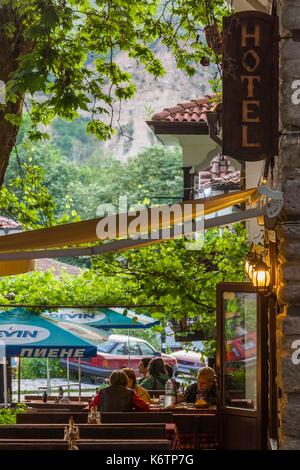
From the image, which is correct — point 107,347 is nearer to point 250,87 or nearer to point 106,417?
point 106,417

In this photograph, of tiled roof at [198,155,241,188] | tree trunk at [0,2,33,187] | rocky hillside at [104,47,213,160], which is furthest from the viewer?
rocky hillside at [104,47,213,160]

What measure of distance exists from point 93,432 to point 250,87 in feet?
11.0

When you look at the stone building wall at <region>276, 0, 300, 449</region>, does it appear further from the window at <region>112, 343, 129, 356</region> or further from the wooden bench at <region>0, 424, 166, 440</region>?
the window at <region>112, 343, 129, 356</region>

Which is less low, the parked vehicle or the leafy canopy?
the leafy canopy

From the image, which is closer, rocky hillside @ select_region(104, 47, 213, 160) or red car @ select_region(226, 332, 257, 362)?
red car @ select_region(226, 332, 257, 362)

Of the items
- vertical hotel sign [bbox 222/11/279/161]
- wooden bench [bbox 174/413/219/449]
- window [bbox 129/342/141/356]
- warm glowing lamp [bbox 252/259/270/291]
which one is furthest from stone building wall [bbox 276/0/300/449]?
window [bbox 129/342/141/356]

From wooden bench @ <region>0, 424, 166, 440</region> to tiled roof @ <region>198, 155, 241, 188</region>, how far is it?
1166 centimetres

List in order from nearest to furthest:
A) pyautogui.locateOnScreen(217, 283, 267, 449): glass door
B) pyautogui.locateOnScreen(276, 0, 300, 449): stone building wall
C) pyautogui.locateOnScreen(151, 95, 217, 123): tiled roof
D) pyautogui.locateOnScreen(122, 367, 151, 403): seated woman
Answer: pyautogui.locateOnScreen(276, 0, 300, 449): stone building wall
pyautogui.locateOnScreen(217, 283, 267, 449): glass door
pyautogui.locateOnScreen(122, 367, 151, 403): seated woman
pyautogui.locateOnScreen(151, 95, 217, 123): tiled roof

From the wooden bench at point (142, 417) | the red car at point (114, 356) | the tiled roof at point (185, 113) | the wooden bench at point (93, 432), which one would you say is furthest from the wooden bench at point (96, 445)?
the red car at point (114, 356)

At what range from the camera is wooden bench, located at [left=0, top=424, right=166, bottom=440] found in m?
9.25

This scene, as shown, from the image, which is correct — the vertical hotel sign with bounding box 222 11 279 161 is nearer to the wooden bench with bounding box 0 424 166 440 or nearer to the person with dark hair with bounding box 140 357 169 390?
the wooden bench with bounding box 0 424 166 440

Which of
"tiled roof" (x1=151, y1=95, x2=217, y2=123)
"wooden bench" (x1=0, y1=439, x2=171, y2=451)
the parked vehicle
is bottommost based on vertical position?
"wooden bench" (x1=0, y1=439, x2=171, y2=451)

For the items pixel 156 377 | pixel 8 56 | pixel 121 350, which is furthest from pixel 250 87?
pixel 121 350
